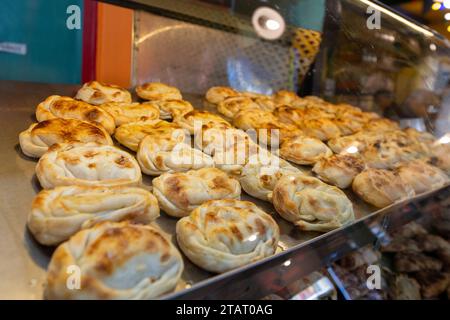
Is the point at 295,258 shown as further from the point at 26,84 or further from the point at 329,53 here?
the point at 329,53

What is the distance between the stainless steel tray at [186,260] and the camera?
3.82 ft

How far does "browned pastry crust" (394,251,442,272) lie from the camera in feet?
8.46

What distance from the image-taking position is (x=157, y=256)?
116cm

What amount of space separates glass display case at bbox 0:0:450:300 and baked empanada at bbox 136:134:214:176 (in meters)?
0.33

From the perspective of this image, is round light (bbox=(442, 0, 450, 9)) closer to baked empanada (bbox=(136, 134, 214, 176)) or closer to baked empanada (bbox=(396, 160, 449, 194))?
baked empanada (bbox=(396, 160, 449, 194))

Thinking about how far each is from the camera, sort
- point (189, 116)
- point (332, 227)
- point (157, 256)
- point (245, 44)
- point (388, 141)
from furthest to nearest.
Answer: point (245, 44)
point (388, 141)
point (189, 116)
point (332, 227)
point (157, 256)

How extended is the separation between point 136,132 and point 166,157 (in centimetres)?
38

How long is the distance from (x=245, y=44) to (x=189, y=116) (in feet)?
6.00

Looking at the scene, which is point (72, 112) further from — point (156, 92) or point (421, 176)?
point (421, 176)

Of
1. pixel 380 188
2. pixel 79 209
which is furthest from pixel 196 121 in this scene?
pixel 79 209

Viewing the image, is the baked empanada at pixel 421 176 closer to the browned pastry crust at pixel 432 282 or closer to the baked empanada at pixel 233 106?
the browned pastry crust at pixel 432 282

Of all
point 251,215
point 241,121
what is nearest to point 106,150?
point 251,215

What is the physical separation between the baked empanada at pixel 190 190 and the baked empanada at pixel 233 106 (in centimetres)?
138

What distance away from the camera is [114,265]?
1.08m
